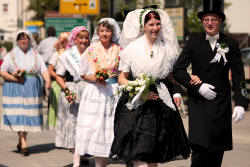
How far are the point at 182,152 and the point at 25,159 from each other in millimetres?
3403

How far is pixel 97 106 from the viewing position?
6.82 meters

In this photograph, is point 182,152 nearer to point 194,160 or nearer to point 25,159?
point 194,160

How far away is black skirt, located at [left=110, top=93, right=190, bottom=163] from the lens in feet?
17.7

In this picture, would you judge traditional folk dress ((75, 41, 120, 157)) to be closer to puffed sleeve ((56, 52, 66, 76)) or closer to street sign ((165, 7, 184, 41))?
puffed sleeve ((56, 52, 66, 76))

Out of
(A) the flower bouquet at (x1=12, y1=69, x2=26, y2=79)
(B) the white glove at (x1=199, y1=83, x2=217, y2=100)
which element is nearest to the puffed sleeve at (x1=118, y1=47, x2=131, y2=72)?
(B) the white glove at (x1=199, y1=83, x2=217, y2=100)

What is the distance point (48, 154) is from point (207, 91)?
391cm

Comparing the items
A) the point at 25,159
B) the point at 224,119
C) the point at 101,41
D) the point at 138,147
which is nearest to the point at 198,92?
the point at 224,119

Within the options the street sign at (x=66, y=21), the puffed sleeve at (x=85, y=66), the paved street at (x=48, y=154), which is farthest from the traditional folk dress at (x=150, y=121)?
the street sign at (x=66, y=21)

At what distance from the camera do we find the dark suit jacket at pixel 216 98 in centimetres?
541

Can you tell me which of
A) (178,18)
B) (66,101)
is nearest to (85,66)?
(66,101)

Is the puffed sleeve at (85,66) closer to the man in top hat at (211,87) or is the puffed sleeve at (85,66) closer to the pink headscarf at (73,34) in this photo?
the pink headscarf at (73,34)

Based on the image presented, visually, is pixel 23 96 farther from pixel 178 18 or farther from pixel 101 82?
pixel 178 18

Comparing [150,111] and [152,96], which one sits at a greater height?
[152,96]

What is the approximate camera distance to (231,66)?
18.0 ft
